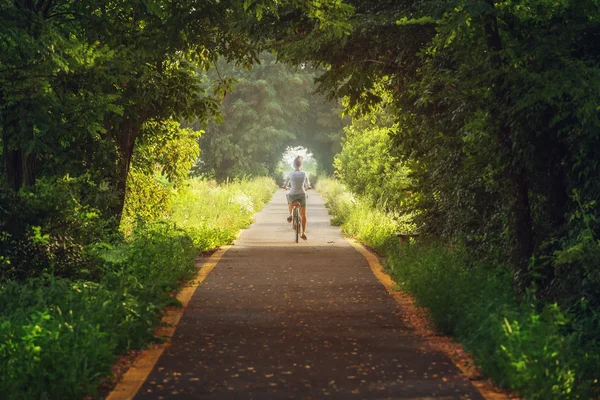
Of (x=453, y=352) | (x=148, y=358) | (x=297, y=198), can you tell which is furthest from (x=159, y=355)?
(x=297, y=198)

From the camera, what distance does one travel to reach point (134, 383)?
787cm

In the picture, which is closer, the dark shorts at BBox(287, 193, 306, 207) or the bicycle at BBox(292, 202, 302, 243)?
the bicycle at BBox(292, 202, 302, 243)

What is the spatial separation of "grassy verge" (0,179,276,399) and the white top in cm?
739

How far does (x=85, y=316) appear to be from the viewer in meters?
8.85

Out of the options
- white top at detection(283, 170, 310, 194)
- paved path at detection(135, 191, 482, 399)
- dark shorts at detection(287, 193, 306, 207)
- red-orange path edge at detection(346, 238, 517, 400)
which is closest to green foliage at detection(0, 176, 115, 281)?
paved path at detection(135, 191, 482, 399)

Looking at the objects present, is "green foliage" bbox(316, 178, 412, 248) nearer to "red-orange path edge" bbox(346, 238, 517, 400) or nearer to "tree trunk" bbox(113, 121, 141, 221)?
"red-orange path edge" bbox(346, 238, 517, 400)

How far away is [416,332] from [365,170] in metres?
24.9

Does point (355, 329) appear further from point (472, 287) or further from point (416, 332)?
point (472, 287)

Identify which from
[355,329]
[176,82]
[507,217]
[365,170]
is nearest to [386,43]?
[176,82]

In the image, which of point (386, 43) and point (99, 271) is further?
point (386, 43)

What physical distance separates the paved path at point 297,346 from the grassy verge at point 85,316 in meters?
0.42

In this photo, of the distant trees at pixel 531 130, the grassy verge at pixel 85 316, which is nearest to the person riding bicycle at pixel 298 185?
the grassy verge at pixel 85 316

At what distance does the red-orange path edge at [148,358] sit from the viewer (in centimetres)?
762

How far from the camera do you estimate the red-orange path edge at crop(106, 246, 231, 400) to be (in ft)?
25.0
